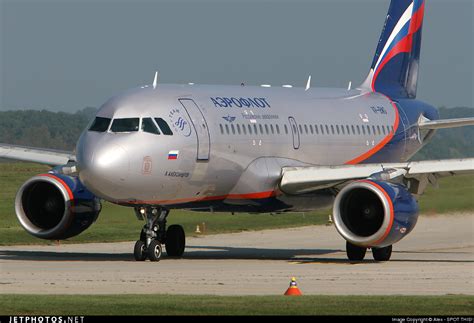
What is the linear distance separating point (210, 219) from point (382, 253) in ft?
53.8

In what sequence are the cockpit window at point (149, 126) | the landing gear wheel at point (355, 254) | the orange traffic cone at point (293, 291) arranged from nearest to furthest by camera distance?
the orange traffic cone at point (293, 291) < the cockpit window at point (149, 126) < the landing gear wheel at point (355, 254)

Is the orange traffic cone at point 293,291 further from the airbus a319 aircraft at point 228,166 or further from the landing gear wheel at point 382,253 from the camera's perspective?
the landing gear wheel at point 382,253

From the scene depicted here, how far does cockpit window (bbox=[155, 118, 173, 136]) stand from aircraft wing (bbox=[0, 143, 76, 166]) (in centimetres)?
556

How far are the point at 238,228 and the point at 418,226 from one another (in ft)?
22.9

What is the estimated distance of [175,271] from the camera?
94.4 feet

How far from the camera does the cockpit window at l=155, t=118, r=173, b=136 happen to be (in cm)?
3169

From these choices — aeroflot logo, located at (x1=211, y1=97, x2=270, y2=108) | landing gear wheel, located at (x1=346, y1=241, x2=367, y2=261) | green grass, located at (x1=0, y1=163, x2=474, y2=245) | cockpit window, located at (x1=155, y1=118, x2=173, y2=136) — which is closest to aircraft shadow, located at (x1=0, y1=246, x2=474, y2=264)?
landing gear wheel, located at (x1=346, y1=241, x2=367, y2=261)

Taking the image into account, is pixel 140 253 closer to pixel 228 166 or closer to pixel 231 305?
pixel 228 166

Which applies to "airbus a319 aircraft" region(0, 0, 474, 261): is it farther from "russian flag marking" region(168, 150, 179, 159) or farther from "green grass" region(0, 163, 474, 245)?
"green grass" region(0, 163, 474, 245)

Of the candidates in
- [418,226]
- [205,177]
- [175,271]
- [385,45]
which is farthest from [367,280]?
[418,226]

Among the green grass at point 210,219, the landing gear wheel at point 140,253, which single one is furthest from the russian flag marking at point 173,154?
the green grass at point 210,219

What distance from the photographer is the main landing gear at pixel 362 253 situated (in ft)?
112

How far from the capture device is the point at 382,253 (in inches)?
1341

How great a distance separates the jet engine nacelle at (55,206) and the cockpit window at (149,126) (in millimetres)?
3977
